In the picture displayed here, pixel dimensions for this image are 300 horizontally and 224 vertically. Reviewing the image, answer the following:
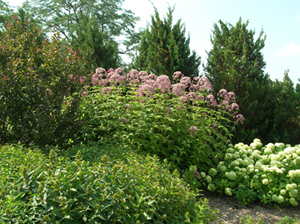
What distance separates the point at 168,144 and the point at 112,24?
2273 cm

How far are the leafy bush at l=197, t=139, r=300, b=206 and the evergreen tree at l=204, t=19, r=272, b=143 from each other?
2140 mm

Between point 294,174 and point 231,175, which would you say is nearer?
→ point 294,174

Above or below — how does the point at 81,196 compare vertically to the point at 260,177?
above

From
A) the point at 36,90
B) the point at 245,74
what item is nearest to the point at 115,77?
the point at 36,90

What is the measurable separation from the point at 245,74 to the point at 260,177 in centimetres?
412

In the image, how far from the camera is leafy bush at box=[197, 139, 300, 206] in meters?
4.85

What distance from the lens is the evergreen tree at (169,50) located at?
8797 mm

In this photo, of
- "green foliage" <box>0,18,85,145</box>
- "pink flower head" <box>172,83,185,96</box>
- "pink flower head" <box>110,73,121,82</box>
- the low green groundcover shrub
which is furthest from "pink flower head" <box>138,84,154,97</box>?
the low green groundcover shrub

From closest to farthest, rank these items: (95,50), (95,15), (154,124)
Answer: (154,124) → (95,50) → (95,15)

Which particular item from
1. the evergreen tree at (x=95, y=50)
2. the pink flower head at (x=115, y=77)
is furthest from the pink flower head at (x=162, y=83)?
the evergreen tree at (x=95, y=50)

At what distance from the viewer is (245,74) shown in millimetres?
8305

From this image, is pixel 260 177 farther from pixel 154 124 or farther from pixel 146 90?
pixel 146 90

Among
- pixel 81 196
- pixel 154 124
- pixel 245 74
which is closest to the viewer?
pixel 81 196

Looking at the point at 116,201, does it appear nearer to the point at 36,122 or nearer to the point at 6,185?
the point at 6,185
